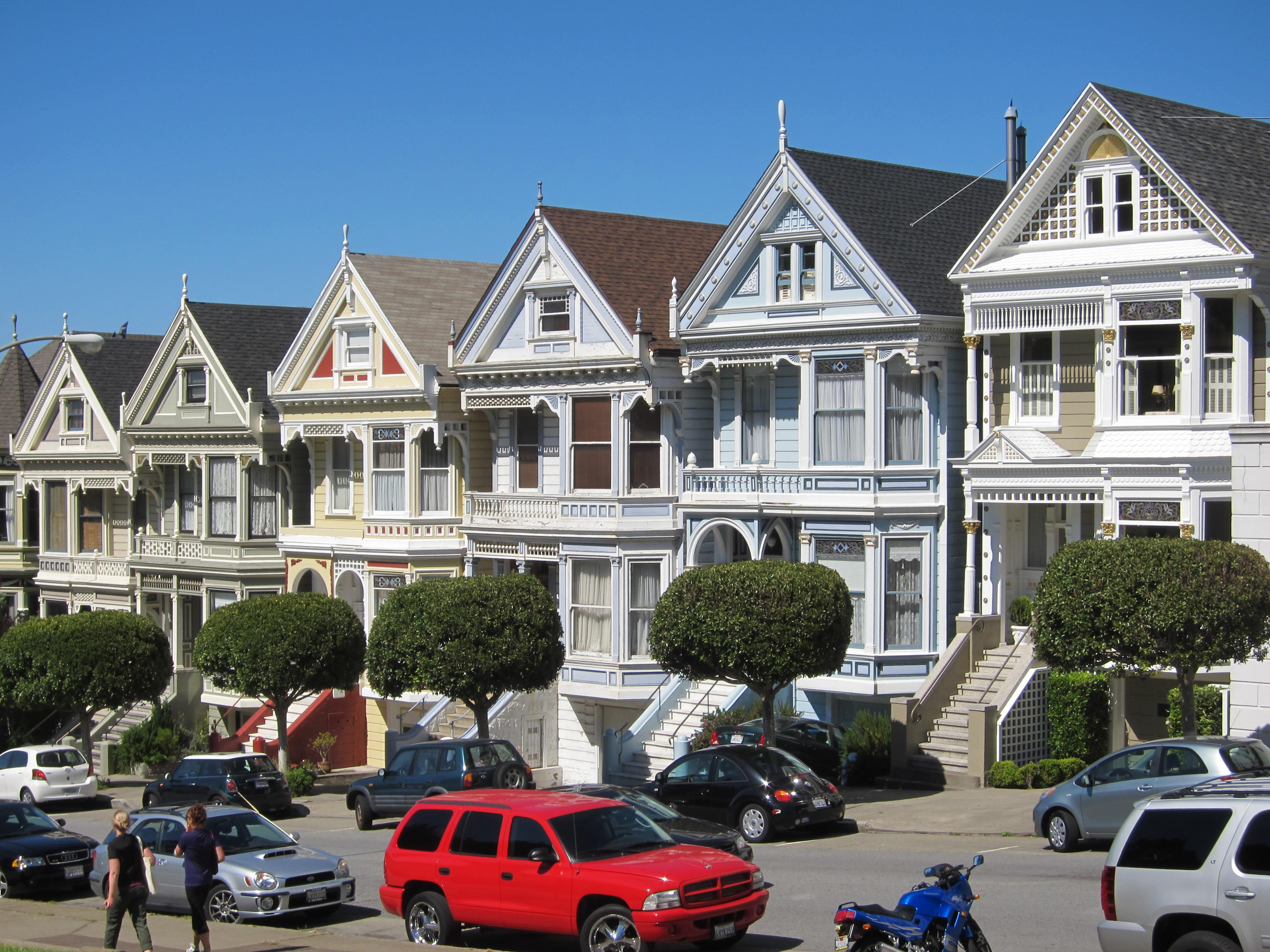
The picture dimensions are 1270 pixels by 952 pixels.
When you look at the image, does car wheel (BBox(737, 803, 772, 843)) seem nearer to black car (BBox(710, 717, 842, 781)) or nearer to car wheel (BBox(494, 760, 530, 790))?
black car (BBox(710, 717, 842, 781))

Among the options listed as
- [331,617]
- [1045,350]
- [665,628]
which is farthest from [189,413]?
[1045,350]

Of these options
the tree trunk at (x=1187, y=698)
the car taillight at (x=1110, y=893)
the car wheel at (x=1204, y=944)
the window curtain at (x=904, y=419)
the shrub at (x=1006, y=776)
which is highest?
the window curtain at (x=904, y=419)

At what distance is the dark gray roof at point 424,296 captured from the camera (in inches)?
1596

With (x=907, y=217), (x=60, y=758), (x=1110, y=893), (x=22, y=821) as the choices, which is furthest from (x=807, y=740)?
(x=60, y=758)

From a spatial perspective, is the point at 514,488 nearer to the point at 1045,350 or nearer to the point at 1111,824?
the point at 1045,350

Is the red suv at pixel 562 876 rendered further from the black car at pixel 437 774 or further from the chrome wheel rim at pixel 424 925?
the black car at pixel 437 774

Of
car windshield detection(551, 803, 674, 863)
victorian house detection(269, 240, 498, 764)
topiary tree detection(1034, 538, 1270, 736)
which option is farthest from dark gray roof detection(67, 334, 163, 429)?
car windshield detection(551, 803, 674, 863)

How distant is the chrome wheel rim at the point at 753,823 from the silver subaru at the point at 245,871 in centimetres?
604

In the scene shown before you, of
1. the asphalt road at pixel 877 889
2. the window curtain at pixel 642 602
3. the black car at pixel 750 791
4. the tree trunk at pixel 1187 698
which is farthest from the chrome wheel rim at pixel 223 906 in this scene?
the window curtain at pixel 642 602

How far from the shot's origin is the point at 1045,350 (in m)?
30.5

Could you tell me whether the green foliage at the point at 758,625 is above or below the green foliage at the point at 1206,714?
above

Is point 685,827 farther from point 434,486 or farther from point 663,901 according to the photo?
point 434,486

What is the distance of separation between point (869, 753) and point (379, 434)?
16791mm

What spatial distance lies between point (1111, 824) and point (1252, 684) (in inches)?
182
